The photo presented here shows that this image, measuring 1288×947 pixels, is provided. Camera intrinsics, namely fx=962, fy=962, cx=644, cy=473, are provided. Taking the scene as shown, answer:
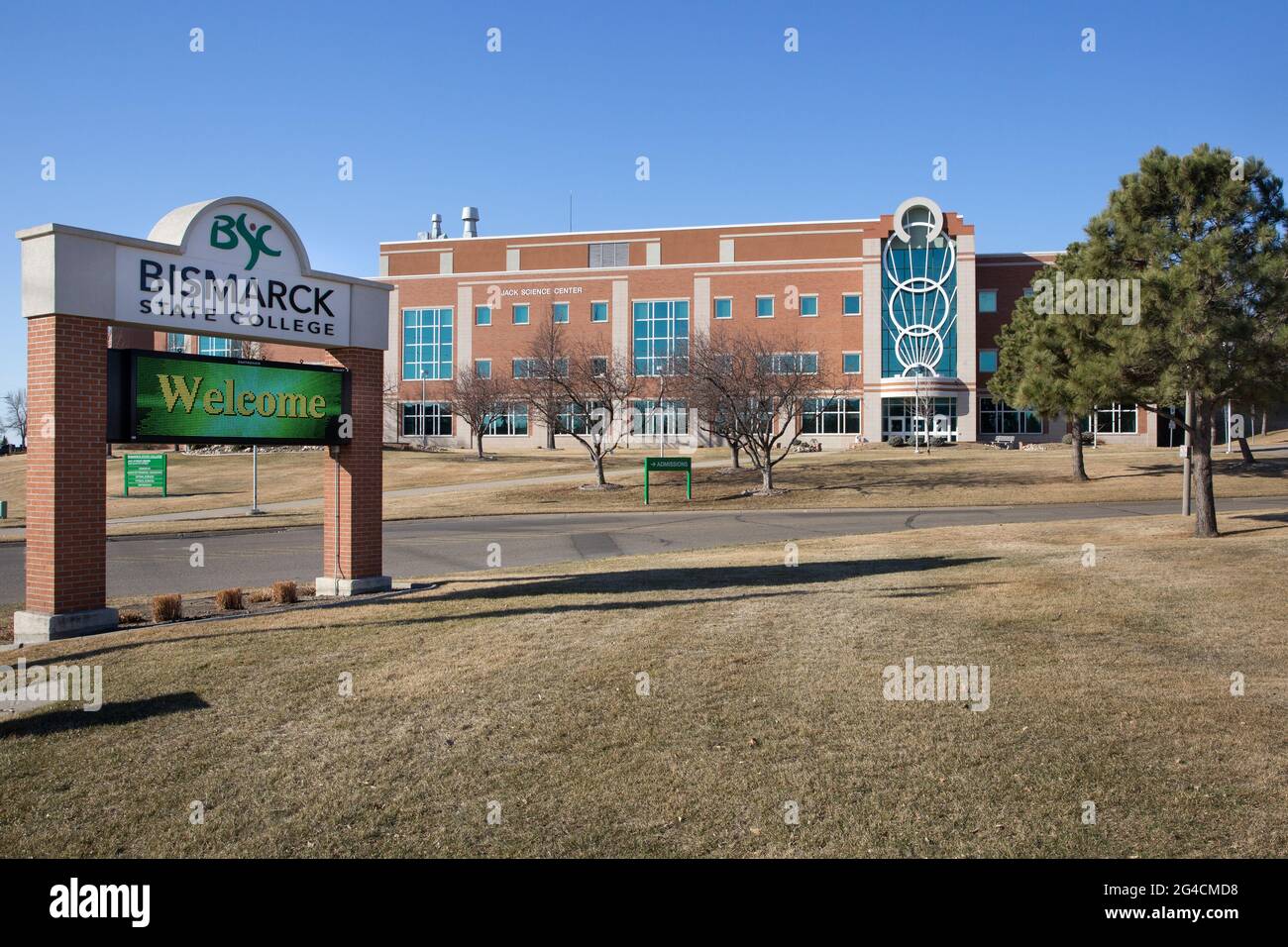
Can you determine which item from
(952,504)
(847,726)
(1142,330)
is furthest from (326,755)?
(952,504)

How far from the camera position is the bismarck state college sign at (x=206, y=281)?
440 inches

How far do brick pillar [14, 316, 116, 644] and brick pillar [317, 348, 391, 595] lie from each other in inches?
135

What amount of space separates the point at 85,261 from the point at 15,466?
60.0m

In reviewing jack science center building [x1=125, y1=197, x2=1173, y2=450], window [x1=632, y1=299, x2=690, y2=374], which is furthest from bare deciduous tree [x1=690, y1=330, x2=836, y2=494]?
window [x1=632, y1=299, x2=690, y2=374]

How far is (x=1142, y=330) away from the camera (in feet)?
56.1

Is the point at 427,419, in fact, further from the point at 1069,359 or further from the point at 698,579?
the point at 698,579

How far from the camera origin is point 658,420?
68250mm

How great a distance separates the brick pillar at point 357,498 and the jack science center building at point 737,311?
4212cm

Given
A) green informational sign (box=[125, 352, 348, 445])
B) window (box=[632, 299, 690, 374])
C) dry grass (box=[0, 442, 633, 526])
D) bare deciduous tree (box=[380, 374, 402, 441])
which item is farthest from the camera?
bare deciduous tree (box=[380, 374, 402, 441])

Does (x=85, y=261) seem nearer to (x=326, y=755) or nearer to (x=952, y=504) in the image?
(x=326, y=755)

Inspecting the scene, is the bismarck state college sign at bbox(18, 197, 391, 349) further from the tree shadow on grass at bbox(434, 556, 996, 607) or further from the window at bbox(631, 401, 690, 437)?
the window at bbox(631, 401, 690, 437)

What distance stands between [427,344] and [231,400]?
60643mm

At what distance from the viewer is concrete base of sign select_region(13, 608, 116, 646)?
11.0 meters

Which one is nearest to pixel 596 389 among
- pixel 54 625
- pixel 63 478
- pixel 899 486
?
pixel 899 486
